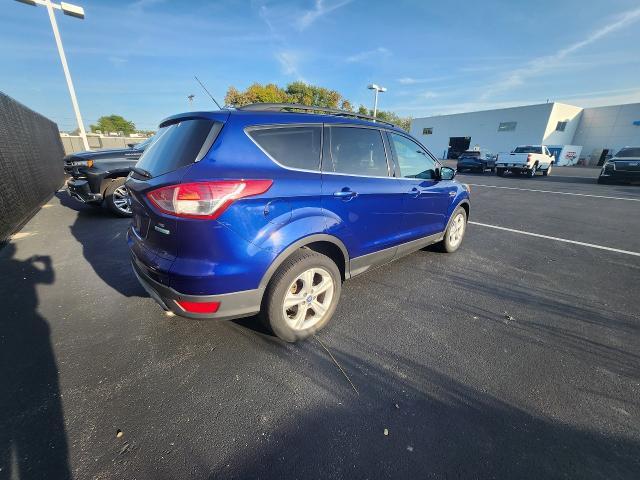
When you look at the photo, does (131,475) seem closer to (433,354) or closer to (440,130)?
(433,354)

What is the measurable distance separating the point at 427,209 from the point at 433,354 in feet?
6.18

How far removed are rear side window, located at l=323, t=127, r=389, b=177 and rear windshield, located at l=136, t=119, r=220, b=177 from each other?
0.98 m

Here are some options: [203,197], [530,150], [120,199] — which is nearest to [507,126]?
[530,150]

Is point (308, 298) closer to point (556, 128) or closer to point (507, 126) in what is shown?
point (507, 126)

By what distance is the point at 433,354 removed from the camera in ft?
7.73

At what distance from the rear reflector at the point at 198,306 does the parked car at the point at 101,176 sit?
5010mm

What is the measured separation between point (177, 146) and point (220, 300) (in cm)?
120

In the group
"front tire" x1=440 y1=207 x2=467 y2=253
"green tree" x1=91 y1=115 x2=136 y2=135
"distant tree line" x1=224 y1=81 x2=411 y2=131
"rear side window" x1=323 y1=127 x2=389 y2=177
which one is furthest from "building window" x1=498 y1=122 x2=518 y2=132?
"green tree" x1=91 y1=115 x2=136 y2=135

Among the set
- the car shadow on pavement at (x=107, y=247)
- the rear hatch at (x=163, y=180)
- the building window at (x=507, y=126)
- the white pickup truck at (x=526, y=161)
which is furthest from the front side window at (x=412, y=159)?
the building window at (x=507, y=126)

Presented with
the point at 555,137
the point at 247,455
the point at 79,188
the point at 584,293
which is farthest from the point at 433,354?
the point at 555,137

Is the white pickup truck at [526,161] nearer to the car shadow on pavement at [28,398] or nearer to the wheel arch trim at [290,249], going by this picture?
the wheel arch trim at [290,249]

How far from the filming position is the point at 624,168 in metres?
14.0

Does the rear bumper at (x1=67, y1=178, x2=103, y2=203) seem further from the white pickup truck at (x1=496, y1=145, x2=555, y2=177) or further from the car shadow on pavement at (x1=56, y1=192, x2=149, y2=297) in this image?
the white pickup truck at (x1=496, y1=145, x2=555, y2=177)

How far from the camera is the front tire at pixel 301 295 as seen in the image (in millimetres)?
2189
